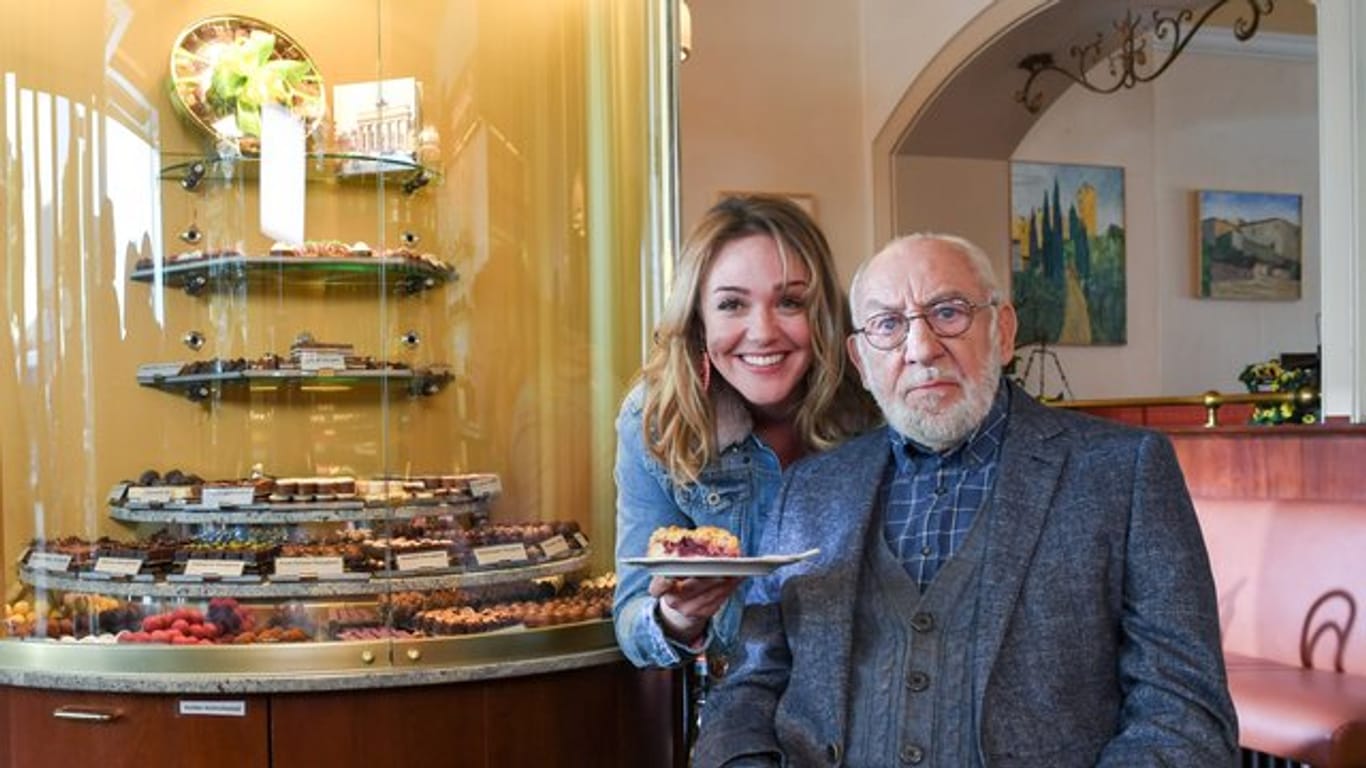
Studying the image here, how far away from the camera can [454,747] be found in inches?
104

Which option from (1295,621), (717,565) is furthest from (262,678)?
(1295,621)

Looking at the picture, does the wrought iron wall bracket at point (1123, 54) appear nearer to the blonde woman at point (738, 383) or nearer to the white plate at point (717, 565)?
the blonde woman at point (738, 383)

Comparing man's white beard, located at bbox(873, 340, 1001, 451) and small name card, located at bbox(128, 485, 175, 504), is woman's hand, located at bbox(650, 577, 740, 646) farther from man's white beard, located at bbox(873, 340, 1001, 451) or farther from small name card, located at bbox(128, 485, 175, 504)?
small name card, located at bbox(128, 485, 175, 504)

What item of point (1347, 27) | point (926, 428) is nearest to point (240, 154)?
point (926, 428)

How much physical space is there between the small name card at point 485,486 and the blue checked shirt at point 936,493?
1.24 meters

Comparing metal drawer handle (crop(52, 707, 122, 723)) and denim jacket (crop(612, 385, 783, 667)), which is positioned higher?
denim jacket (crop(612, 385, 783, 667))

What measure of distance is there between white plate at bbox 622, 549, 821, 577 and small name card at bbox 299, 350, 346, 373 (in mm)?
1392

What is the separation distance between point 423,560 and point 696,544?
1017 millimetres

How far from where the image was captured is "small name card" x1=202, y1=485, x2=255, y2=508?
2.92 m

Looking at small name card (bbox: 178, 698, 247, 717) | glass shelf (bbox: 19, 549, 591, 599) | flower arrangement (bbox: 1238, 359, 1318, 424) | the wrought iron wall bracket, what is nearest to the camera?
small name card (bbox: 178, 698, 247, 717)

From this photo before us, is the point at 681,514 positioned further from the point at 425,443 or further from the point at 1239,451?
the point at 1239,451

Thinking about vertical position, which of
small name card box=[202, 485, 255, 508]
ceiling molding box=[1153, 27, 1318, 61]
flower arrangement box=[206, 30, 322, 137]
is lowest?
small name card box=[202, 485, 255, 508]

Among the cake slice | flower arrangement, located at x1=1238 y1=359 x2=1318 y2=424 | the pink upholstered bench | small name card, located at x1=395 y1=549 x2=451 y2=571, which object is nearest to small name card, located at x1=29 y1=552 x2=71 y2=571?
small name card, located at x1=395 y1=549 x2=451 y2=571

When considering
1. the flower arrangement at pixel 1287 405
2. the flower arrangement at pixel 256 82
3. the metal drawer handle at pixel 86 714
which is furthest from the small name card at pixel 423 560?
the flower arrangement at pixel 1287 405
